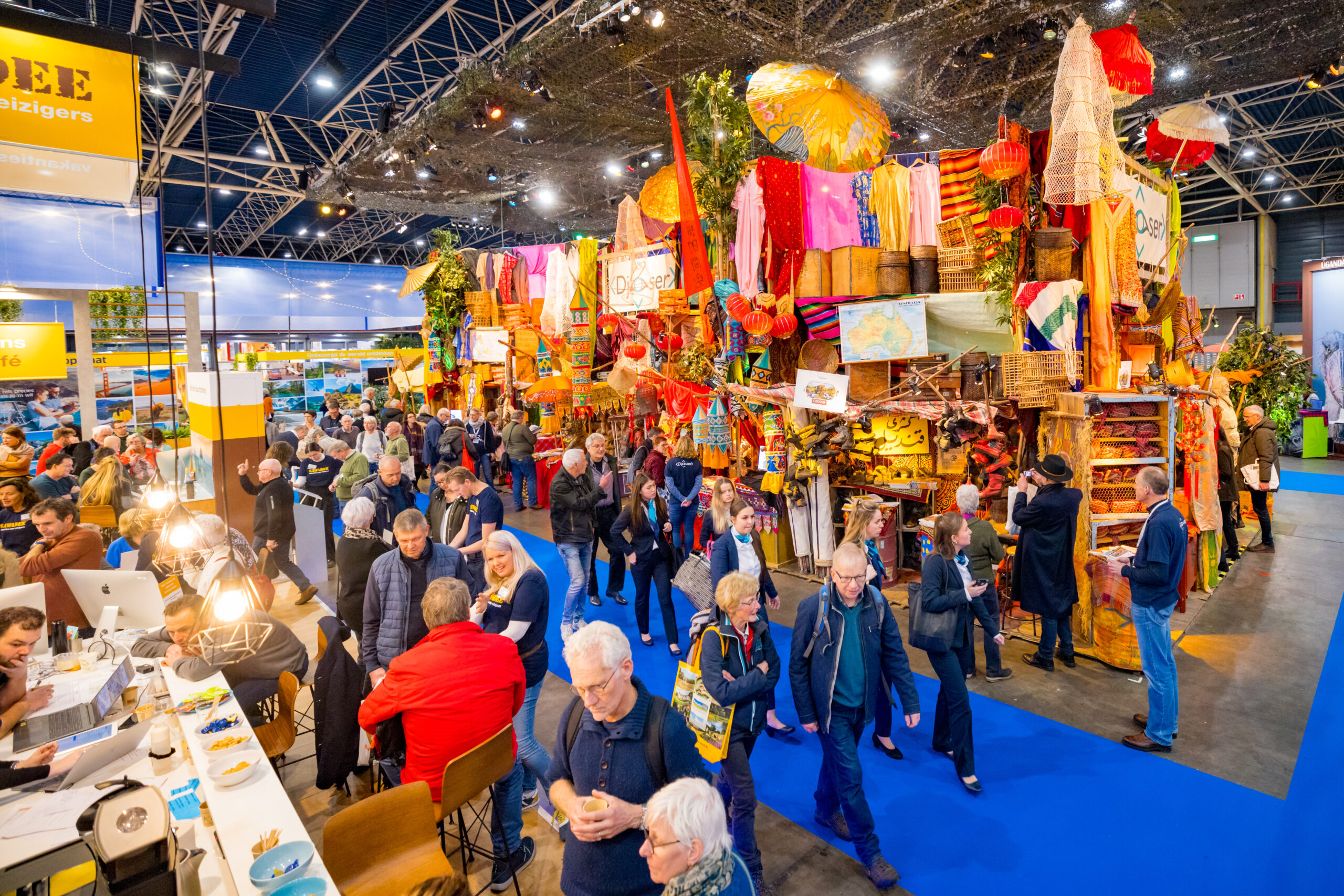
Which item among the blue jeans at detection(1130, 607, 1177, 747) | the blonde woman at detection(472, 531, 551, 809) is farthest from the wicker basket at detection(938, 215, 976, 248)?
the blonde woman at detection(472, 531, 551, 809)

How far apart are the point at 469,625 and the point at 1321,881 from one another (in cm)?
390

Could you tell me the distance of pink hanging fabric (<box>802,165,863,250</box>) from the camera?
723 cm

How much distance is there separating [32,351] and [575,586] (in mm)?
9400

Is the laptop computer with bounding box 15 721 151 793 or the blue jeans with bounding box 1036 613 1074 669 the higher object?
the laptop computer with bounding box 15 721 151 793

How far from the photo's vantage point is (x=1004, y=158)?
217 inches

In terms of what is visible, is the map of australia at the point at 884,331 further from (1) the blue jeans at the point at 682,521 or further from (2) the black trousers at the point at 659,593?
(2) the black trousers at the point at 659,593

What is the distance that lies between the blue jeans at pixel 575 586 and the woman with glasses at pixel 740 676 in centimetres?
265

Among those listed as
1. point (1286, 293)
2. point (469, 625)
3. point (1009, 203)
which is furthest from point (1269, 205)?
point (469, 625)

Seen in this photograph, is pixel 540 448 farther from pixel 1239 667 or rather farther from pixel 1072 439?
pixel 1239 667

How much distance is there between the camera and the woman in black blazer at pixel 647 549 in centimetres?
547

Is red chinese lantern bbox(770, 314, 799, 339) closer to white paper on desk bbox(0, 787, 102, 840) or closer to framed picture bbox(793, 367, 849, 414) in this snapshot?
framed picture bbox(793, 367, 849, 414)

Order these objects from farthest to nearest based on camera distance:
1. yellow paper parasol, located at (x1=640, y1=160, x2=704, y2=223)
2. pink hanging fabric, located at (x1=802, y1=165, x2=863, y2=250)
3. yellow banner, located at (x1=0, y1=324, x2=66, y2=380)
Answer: yellow banner, located at (x1=0, y1=324, x2=66, y2=380), yellow paper parasol, located at (x1=640, y1=160, x2=704, y2=223), pink hanging fabric, located at (x1=802, y1=165, x2=863, y2=250)

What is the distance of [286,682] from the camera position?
148 inches

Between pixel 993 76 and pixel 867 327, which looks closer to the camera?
pixel 867 327
